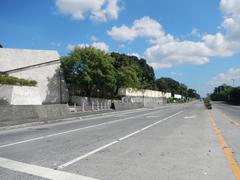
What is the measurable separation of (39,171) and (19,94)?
1238 inches

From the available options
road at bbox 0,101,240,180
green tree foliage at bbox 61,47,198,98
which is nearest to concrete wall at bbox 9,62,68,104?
green tree foliage at bbox 61,47,198,98

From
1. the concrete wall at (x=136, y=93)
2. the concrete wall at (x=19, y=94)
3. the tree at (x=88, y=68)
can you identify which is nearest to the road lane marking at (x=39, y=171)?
the concrete wall at (x=19, y=94)

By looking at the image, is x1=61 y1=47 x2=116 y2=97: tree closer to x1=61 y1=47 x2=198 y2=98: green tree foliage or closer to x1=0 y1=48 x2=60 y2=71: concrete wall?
x1=61 y1=47 x2=198 y2=98: green tree foliage

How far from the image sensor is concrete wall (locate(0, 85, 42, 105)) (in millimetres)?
36672

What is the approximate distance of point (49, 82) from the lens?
197ft

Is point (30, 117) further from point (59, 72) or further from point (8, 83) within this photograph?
point (59, 72)

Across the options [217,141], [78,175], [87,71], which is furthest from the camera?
[87,71]

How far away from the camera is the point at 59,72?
62.1 metres

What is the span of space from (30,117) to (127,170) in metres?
23.0

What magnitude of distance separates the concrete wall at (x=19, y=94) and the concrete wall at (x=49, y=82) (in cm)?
1597

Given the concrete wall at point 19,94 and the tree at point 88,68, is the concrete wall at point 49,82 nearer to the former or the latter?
the tree at point 88,68

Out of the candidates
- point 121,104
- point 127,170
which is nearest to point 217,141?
point 127,170

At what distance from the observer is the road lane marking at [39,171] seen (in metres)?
7.20

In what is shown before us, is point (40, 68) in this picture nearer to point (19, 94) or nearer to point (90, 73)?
point (90, 73)
